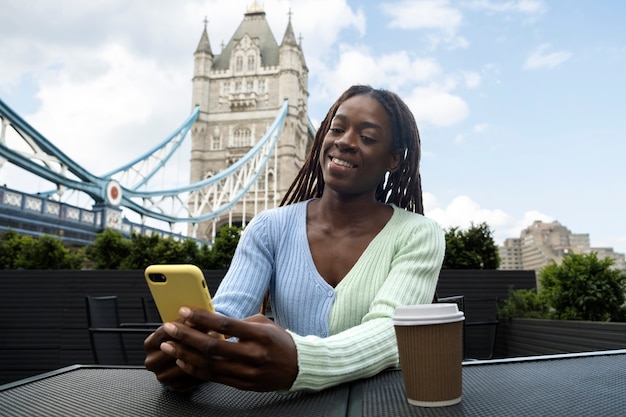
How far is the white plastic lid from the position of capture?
623mm

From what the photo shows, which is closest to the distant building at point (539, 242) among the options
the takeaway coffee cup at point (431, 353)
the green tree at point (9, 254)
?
the green tree at point (9, 254)

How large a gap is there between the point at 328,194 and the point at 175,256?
4994mm

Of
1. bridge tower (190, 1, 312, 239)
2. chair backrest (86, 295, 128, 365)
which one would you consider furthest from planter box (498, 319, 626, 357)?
bridge tower (190, 1, 312, 239)

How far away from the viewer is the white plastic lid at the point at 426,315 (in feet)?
2.04

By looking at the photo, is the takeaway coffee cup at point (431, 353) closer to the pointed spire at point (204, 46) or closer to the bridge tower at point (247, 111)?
the bridge tower at point (247, 111)

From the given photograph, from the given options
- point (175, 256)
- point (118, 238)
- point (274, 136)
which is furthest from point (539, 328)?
point (274, 136)

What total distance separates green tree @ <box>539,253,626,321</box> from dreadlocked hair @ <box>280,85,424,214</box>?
80.5 inches

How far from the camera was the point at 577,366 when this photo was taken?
896mm

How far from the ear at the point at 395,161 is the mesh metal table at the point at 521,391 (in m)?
0.51

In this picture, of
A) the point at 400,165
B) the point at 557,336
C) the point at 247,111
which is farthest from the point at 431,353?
the point at 247,111

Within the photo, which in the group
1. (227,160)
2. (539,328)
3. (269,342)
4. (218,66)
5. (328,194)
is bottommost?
(539,328)

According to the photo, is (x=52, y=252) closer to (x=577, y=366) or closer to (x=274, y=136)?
(x=577, y=366)

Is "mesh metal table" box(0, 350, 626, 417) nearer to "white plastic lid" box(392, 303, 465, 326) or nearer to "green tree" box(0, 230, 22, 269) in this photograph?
"white plastic lid" box(392, 303, 465, 326)

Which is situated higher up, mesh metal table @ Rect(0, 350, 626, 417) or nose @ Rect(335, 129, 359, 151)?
nose @ Rect(335, 129, 359, 151)
